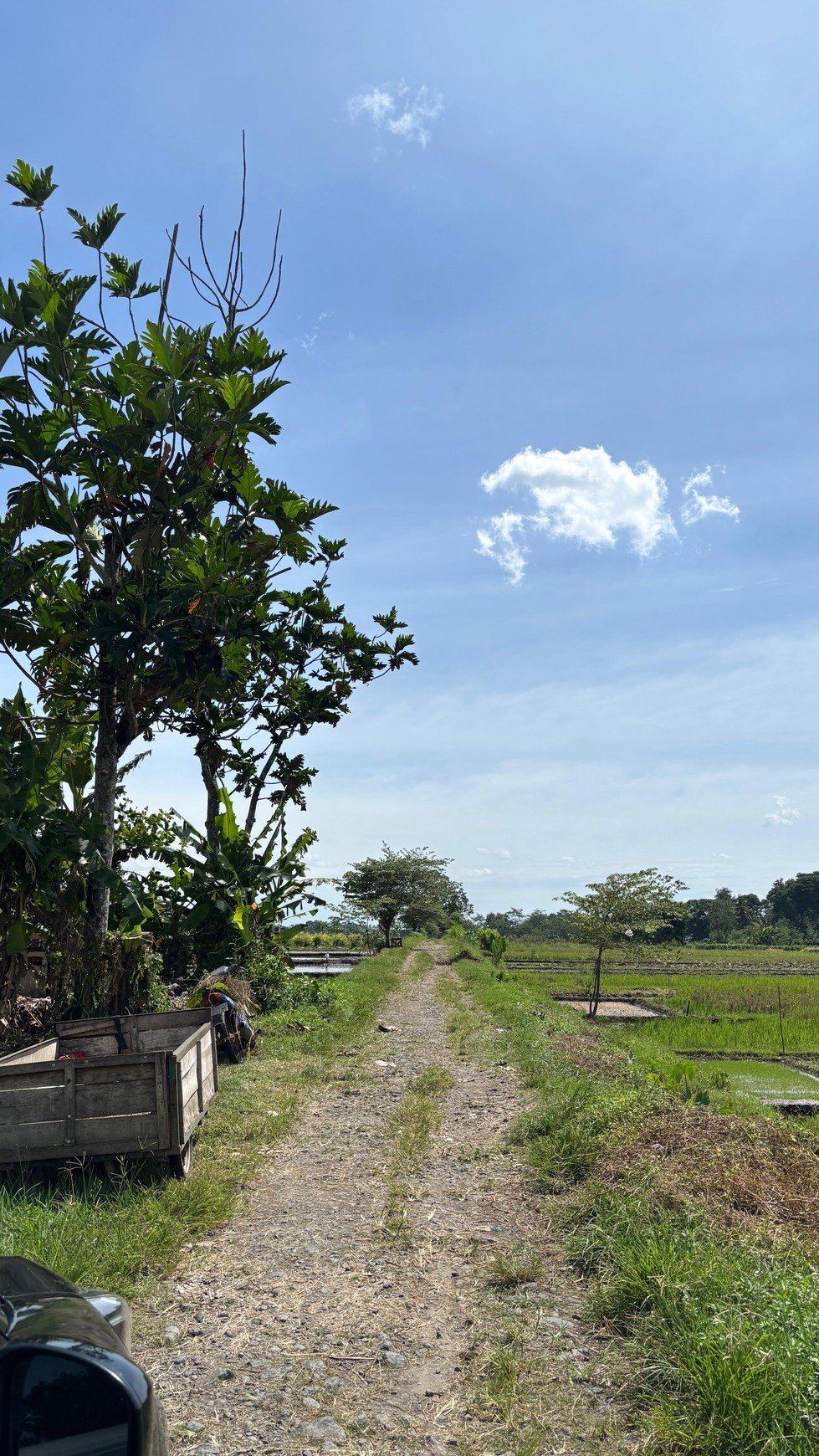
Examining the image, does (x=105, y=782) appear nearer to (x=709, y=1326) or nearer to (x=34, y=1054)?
(x=34, y=1054)

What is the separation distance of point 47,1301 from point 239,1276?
3.87 metres

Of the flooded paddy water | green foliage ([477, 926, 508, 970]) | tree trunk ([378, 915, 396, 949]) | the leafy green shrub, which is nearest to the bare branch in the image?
the leafy green shrub

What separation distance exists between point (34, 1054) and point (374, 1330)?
4.32 meters

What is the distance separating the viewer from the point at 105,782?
352 inches

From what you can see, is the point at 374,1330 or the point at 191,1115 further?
the point at 191,1115

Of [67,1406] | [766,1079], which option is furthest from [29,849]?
[766,1079]

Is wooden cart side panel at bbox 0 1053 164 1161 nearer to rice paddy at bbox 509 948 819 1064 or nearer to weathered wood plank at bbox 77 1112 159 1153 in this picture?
weathered wood plank at bbox 77 1112 159 1153

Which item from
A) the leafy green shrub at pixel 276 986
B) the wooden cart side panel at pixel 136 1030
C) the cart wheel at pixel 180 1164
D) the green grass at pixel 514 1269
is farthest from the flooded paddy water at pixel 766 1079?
the cart wheel at pixel 180 1164

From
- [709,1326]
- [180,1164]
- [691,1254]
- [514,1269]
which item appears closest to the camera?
[709,1326]

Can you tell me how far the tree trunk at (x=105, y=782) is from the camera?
8852mm

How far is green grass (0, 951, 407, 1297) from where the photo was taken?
455 cm

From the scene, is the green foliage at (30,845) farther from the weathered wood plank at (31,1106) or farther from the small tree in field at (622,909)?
the small tree in field at (622,909)

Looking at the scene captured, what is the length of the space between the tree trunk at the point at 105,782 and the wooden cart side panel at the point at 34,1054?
1.44 m

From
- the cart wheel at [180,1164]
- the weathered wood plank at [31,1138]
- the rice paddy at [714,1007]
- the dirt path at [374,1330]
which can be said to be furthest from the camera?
the rice paddy at [714,1007]
